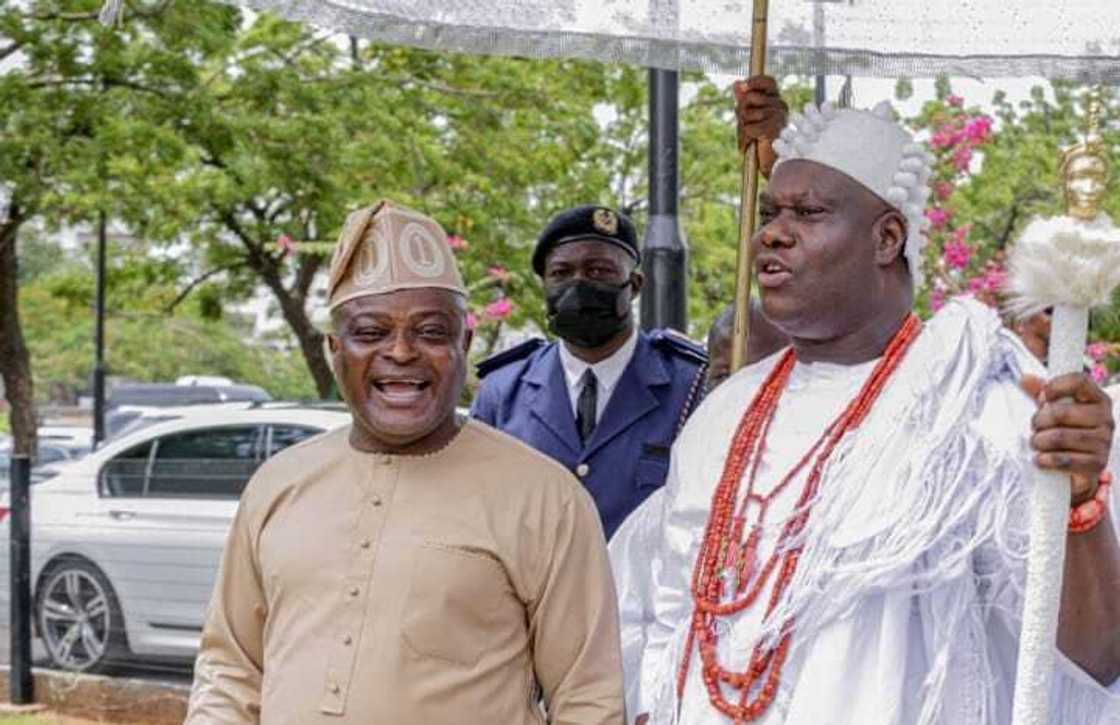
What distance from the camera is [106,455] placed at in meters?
11.1

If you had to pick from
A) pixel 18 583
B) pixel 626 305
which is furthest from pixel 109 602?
pixel 626 305

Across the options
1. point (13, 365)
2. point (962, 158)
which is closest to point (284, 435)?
point (13, 365)

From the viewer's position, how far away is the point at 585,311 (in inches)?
199

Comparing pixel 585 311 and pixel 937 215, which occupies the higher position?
pixel 937 215

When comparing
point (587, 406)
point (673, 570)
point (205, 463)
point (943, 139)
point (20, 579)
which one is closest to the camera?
point (673, 570)

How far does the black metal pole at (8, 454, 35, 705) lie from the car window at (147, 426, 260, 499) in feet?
2.65

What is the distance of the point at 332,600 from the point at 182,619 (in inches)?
266

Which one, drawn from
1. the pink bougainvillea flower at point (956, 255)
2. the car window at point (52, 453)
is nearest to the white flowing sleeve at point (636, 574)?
the pink bougainvillea flower at point (956, 255)

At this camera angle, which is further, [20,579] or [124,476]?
[124,476]

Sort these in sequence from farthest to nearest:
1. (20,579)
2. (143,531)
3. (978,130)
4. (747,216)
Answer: (978,130) → (143,531) → (20,579) → (747,216)

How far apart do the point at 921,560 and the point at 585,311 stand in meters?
2.07

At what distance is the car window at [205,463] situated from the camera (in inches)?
402

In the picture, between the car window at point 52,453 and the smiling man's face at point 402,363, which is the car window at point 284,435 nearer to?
the smiling man's face at point 402,363

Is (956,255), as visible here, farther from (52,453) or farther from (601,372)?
(52,453)
